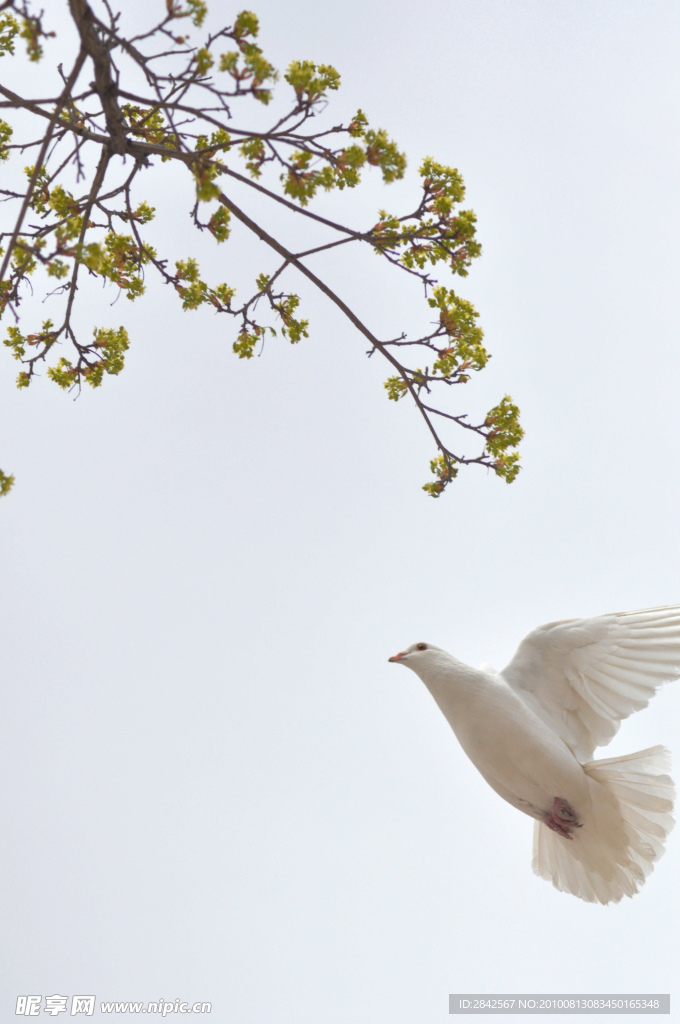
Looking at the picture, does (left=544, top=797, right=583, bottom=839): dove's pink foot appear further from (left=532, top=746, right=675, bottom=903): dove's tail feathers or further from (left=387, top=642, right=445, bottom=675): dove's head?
(left=387, top=642, right=445, bottom=675): dove's head

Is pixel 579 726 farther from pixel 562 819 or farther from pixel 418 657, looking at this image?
pixel 418 657

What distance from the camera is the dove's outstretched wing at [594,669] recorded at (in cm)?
223

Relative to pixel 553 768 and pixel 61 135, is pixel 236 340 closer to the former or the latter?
pixel 61 135

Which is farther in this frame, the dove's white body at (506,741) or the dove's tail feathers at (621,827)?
the dove's tail feathers at (621,827)

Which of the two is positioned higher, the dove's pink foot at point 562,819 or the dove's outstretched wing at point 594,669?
the dove's outstretched wing at point 594,669

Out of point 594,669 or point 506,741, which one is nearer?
point 506,741

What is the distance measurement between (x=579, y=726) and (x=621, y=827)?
1.03ft

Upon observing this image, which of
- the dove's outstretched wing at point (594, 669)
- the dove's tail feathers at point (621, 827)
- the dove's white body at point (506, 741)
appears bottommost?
the dove's tail feathers at point (621, 827)

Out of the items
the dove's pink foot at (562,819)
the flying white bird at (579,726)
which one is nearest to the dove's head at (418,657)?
the flying white bird at (579,726)

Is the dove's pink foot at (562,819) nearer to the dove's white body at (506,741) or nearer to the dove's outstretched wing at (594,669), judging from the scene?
the dove's white body at (506,741)

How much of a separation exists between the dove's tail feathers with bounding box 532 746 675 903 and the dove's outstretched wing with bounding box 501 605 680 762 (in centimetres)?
10

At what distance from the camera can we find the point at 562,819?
2332mm

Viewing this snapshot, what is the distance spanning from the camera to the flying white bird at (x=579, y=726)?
2.21 metres

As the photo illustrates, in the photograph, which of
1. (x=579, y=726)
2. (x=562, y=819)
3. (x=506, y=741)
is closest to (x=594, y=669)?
(x=579, y=726)
